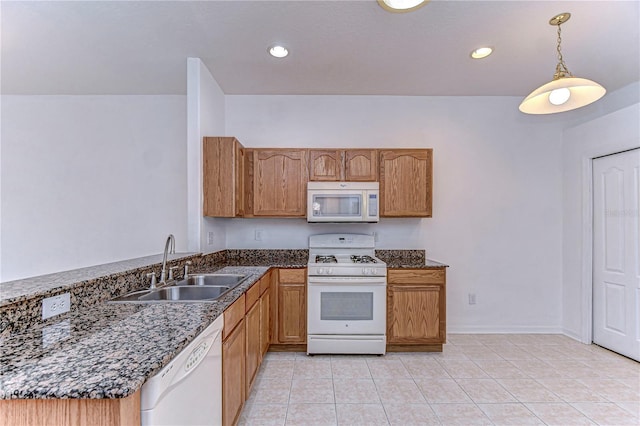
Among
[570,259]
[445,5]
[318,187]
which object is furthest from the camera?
[570,259]

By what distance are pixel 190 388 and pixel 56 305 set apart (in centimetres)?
70

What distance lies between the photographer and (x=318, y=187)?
3133mm

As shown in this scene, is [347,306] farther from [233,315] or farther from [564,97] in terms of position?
[564,97]

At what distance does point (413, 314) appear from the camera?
2.96 metres

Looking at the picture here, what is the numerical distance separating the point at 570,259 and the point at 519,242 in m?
0.54

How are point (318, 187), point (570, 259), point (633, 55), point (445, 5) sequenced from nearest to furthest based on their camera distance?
1. point (445, 5)
2. point (633, 55)
3. point (318, 187)
4. point (570, 259)

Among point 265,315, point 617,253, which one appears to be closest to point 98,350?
point 265,315

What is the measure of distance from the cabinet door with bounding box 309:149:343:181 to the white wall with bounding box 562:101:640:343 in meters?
2.58

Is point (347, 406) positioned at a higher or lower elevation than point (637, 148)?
lower

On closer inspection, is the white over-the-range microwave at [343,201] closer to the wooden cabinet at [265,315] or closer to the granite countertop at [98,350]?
the wooden cabinet at [265,315]

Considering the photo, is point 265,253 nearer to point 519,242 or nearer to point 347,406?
point 347,406

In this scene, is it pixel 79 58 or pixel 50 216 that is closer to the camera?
pixel 79 58

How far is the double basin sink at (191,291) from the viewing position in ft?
5.76

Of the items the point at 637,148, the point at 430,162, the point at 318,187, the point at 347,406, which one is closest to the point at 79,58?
the point at 318,187
